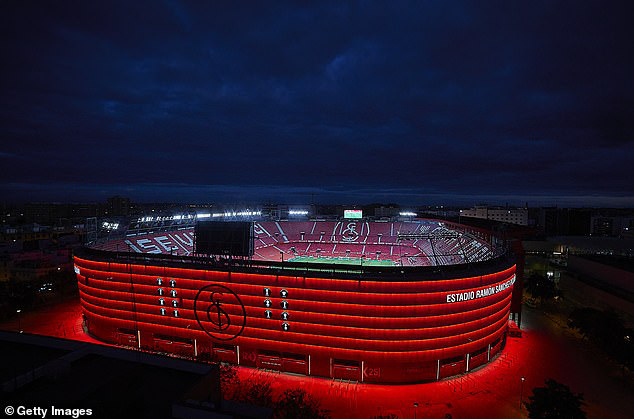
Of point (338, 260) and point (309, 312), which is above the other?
point (309, 312)

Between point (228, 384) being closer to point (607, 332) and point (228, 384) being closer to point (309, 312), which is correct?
point (309, 312)

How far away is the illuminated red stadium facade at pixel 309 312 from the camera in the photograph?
3022 cm

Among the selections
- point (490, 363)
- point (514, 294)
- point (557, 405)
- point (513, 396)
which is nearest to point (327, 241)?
point (514, 294)

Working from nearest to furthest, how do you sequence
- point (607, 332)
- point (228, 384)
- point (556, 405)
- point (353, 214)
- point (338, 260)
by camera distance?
point (556, 405) → point (228, 384) → point (607, 332) → point (338, 260) → point (353, 214)

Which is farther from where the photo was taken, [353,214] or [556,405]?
[353,214]

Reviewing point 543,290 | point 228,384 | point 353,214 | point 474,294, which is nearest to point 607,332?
point 474,294

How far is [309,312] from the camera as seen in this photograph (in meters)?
31.4

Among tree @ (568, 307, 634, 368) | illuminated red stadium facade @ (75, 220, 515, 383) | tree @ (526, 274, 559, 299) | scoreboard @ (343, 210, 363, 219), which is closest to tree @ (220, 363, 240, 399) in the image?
illuminated red stadium facade @ (75, 220, 515, 383)

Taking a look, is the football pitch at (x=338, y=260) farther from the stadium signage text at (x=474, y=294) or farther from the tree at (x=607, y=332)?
the tree at (x=607, y=332)

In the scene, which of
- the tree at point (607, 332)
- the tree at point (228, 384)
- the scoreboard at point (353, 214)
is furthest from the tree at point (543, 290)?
the tree at point (228, 384)

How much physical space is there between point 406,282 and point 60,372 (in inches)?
964

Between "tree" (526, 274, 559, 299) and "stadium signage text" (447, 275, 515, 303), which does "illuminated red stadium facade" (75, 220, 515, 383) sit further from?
"tree" (526, 274, 559, 299)

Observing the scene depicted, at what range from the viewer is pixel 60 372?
56.0 feet

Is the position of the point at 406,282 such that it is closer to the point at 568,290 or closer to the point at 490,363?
the point at 490,363
